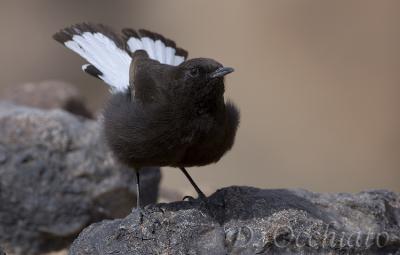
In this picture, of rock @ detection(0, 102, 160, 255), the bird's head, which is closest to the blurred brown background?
rock @ detection(0, 102, 160, 255)

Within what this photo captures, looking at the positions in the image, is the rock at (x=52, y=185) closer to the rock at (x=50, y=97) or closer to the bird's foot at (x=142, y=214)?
the rock at (x=50, y=97)

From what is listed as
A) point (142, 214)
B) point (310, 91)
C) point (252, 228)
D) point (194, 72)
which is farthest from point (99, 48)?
point (310, 91)

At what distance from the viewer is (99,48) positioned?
709 cm

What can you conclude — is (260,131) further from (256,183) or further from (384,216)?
(384,216)

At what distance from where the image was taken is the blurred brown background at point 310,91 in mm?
12164

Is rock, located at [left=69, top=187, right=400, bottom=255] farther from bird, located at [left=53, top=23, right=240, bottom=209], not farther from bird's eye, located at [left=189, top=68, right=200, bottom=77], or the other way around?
bird's eye, located at [left=189, top=68, right=200, bottom=77]

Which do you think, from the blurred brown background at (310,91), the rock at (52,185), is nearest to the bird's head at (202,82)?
the rock at (52,185)

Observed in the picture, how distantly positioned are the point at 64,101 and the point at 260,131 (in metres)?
4.95

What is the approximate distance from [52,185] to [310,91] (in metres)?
6.25

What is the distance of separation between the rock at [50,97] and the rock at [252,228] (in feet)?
10.2

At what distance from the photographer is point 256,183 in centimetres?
1260

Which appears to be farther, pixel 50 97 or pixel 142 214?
pixel 50 97

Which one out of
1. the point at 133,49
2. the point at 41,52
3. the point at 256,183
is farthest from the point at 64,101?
the point at 41,52

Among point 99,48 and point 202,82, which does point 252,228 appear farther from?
point 99,48
